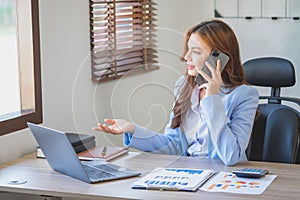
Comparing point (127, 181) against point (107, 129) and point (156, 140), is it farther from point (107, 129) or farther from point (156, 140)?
point (156, 140)

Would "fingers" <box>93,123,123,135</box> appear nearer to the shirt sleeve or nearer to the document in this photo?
the document

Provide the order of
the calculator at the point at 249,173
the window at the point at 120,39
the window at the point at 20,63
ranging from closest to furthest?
the calculator at the point at 249,173, the window at the point at 20,63, the window at the point at 120,39

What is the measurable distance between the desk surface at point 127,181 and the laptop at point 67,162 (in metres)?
0.03

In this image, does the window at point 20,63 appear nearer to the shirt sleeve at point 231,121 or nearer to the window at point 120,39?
the window at point 120,39

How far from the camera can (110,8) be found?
353 centimetres

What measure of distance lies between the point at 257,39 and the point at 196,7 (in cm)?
47

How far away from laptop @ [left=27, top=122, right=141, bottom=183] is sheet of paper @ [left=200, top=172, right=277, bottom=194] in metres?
0.30

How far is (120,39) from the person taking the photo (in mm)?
3547

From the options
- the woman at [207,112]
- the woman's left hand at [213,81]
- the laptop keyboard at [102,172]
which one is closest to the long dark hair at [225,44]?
the woman at [207,112]

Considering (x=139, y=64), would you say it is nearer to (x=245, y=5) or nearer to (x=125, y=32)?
(x=125, y=32)

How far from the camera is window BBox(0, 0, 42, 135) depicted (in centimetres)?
283

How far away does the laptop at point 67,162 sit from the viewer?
7.77 ft

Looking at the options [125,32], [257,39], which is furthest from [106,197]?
[257,39]

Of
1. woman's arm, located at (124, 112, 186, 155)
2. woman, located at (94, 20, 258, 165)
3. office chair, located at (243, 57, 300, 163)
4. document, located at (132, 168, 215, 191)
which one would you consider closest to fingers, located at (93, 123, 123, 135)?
woman, located at (94, 20, 258, 165)
